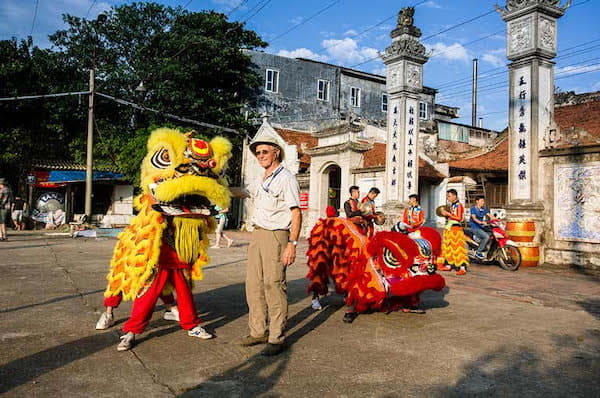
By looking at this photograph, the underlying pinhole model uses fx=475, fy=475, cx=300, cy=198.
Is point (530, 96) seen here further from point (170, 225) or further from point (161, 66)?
point (161, 66)

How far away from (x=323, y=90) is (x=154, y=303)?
2802 cm

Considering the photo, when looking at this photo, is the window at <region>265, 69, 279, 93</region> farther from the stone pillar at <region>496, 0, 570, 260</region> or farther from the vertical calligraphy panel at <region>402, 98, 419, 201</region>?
the stone pillar at <region>496, 0, 570, 260</region>

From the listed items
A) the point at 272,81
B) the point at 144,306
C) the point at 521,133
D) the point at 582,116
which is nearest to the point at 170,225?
the point at 144,306

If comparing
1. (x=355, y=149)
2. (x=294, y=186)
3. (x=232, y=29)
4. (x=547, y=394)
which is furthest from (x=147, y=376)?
(x=232, y=29)

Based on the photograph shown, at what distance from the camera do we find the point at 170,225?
4188mm

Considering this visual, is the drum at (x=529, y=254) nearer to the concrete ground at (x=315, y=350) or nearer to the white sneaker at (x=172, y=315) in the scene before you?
the concrete ground at (x=315, y=350)

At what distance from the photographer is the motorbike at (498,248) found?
377 inches

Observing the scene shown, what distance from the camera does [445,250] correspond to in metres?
9.40

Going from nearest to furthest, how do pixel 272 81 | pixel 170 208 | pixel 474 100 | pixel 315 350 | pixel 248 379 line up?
1. pixel 248 379
2. pixel 315 350
3. pixel 170 208
4. pixel 272 81
5. pixel 474 100

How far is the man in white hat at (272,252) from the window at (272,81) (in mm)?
25159

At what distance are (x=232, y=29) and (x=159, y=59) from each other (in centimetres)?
414

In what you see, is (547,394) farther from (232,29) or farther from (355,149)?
(232,29)

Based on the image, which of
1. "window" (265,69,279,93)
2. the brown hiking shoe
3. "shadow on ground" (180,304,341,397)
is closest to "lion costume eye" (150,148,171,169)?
the brown hiking shoe

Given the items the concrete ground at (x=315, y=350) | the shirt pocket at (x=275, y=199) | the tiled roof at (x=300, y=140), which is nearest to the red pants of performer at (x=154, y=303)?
the concrete ground at (x=315, y=350)
